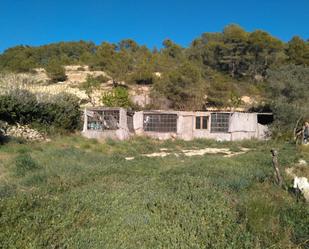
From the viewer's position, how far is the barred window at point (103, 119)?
733 inches

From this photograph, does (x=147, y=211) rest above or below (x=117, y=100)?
below

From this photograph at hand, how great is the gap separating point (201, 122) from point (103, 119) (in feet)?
21.9

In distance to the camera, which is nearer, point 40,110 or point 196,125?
point 40,110

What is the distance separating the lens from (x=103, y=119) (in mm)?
18828

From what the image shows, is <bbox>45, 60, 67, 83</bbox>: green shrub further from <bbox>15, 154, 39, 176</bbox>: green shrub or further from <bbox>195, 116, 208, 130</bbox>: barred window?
<bbox>15, 154, 39, 176</bbox>: green shrub

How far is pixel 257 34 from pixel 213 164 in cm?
3248

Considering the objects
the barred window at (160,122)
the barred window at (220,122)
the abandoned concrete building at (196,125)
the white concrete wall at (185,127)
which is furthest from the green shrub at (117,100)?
the barred window at (220,122)

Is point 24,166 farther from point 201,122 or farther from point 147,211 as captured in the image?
point 201,122

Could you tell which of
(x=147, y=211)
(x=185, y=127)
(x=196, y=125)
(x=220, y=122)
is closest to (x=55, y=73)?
(x=185, y=127)

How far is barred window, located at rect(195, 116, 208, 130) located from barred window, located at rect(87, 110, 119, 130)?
5.64 m

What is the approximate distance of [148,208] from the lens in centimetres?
498

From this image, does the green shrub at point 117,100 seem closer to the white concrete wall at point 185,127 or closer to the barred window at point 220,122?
the white concrete wall at point 185,127

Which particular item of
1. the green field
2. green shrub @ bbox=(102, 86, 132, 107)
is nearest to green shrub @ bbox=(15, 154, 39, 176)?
the green field

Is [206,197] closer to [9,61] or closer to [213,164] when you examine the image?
[213,164]
